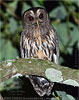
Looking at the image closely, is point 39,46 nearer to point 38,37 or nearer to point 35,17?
point 38,37

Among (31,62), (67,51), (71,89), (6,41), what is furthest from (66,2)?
(31,62)

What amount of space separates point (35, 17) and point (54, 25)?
0.85 m

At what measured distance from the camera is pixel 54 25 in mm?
5207

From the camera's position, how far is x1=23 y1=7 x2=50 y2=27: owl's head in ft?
14.5

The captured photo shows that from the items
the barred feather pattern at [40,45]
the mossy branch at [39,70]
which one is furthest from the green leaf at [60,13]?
the mossy branch at [39,70]

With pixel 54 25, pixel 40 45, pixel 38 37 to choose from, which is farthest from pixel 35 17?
pixel 54 25

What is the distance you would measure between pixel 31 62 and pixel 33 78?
0.92m

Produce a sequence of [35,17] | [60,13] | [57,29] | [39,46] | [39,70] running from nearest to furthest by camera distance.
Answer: [39,70]
[39,46]
[35,17]
[57,29]
[60,13]

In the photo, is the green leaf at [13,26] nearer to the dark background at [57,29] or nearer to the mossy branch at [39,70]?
the dark background at [57,29]

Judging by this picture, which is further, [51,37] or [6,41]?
[6,41]

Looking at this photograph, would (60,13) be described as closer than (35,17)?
No

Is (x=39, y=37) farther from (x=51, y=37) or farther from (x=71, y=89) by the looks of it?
(x=71, y=89)

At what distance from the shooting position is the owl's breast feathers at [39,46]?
4297mm

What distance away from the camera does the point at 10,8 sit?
5.52 meters
